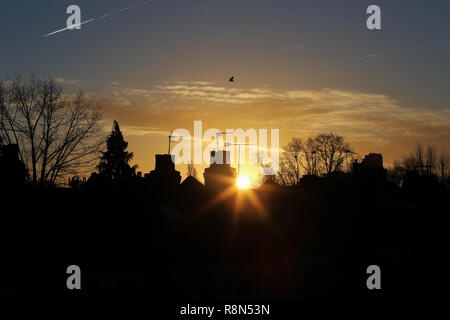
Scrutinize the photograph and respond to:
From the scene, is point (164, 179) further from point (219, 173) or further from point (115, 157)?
point (115, 157)

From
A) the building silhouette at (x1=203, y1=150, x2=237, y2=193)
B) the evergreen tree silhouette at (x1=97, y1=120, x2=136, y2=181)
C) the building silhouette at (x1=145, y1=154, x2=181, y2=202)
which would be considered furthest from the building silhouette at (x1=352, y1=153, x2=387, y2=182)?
the evergreen tree silhouette at (x1=97, y1=120, x2=136, y2=181)

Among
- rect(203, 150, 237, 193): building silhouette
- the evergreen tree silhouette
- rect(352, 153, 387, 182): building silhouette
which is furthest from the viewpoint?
the evergreen tree silhouette

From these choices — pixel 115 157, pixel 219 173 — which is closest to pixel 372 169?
pixel 219 173

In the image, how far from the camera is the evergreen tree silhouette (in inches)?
2940

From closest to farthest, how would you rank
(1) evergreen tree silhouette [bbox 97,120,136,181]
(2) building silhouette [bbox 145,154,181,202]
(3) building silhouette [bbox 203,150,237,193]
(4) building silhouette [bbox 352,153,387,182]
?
(2) building silhouette [bbox 145,154,181,202] → (3) building silhouette [bbox 203,150,237,193] → (4) building silhouette [bbox 352,153,387,182] → (1) evergreen tree silhouette [bbox 97,120,136,181]

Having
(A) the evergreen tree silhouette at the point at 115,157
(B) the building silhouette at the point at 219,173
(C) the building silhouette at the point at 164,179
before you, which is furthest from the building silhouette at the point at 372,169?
(A) the evergreen tree silhouette at the point at 115,157

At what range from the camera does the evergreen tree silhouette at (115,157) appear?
74688 millimetres

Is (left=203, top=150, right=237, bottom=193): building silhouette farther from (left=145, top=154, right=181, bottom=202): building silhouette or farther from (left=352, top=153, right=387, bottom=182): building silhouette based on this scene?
(left=352, top=153, right=387, bottom=182): building silhouette

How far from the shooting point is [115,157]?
75.3 metres
